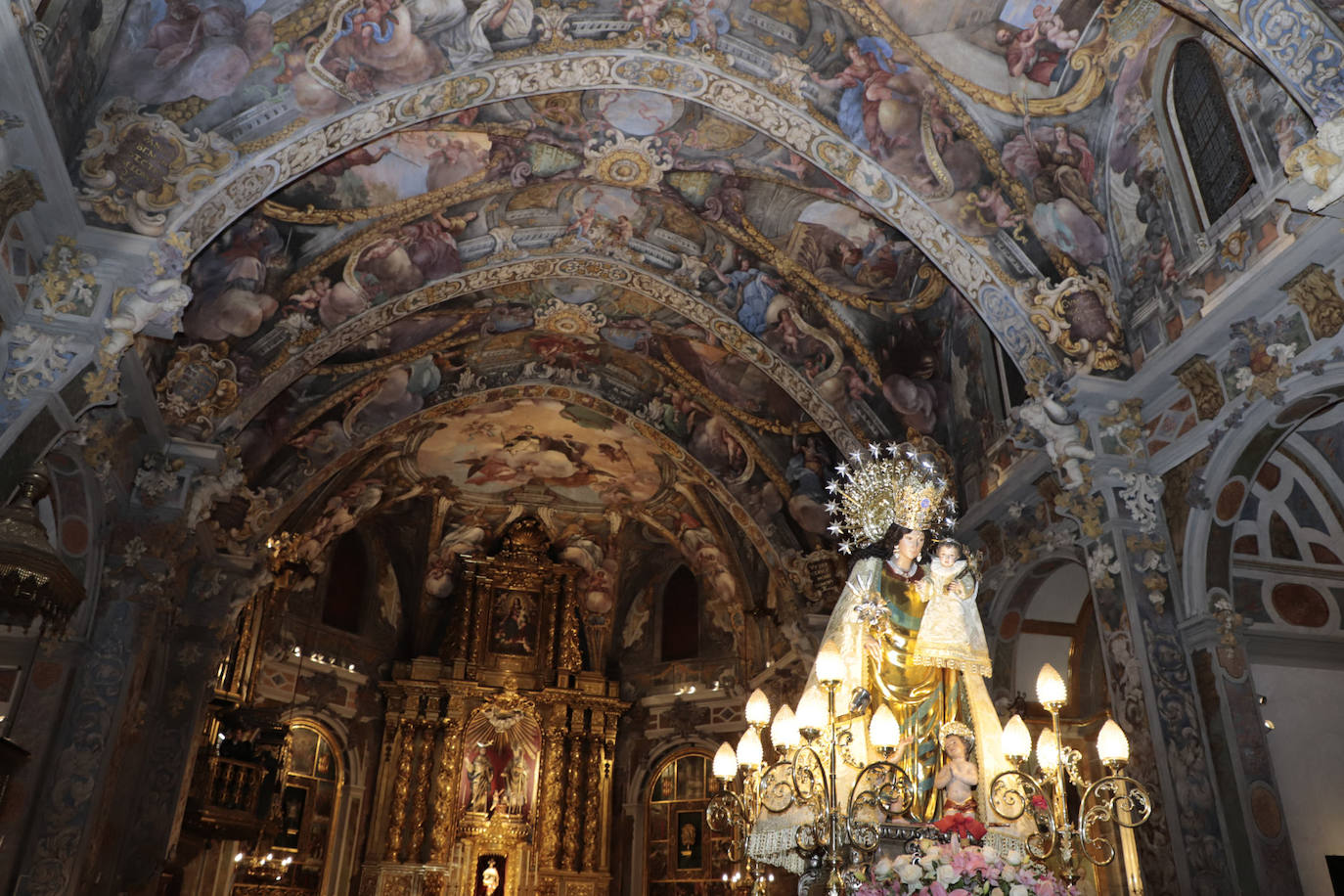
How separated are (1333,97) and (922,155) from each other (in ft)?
12.7

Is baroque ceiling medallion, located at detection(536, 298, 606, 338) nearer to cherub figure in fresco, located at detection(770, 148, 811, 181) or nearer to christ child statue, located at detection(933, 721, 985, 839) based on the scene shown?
cherub figure in fresco, located at detection(770, 148, 811, 181)

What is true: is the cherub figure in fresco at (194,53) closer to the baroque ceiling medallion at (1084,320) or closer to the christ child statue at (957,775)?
the baroque ceiling medallion at (1084,320)

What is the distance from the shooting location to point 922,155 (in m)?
9.93

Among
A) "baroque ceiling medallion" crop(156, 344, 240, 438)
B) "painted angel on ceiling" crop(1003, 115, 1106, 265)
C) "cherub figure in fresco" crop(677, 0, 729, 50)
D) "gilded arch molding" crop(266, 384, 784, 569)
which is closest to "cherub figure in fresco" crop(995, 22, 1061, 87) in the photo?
"painted angel on ceiling" crop(1003, 115, 1106, 265)

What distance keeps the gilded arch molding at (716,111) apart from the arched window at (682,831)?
11375 mm

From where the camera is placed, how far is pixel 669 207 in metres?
12.3

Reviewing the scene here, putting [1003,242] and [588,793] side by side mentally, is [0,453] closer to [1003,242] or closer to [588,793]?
[1003,242]

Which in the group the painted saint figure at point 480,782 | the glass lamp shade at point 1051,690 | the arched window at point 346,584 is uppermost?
the arched window at point 346,584

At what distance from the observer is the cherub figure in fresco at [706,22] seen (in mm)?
9320

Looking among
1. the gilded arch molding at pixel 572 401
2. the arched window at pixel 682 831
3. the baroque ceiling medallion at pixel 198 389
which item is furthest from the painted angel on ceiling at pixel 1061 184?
the arched window at pixel 682 831

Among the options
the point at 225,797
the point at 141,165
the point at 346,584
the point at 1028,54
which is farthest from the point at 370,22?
the point at 346,584

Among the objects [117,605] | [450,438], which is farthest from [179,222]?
A: [450,438]

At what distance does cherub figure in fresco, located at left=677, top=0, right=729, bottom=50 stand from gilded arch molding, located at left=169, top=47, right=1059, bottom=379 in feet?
0.70

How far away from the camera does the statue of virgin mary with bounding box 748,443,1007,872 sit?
6.12m
